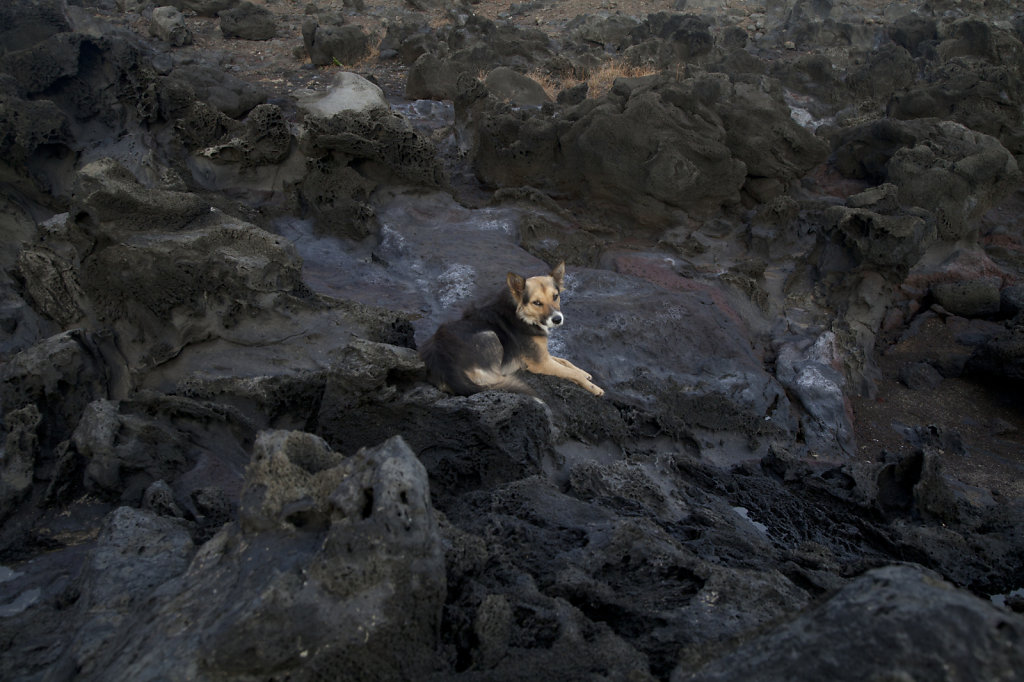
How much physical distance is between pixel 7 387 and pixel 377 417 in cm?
243

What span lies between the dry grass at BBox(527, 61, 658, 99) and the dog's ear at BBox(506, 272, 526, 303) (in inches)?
374

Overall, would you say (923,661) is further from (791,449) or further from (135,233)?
(135,233)

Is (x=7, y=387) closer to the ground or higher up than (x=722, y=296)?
higher up

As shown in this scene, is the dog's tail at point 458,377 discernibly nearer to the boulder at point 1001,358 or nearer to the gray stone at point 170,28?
the boulder at point 1001,358

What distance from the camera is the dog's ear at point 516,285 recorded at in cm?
625

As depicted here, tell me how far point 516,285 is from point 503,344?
58 cm

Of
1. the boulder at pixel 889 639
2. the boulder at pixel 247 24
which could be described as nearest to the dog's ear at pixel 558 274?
the boulder at pixel 889 639

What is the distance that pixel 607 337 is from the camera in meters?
7.11

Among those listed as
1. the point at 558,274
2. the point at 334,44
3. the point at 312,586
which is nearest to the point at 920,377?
the point at 558,274

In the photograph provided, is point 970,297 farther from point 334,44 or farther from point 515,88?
point 334,44

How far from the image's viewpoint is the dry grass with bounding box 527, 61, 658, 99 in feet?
48.9

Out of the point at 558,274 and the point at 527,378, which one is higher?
the point at 558,274

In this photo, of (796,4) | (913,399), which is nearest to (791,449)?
(913,399)

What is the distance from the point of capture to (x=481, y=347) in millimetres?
5684
